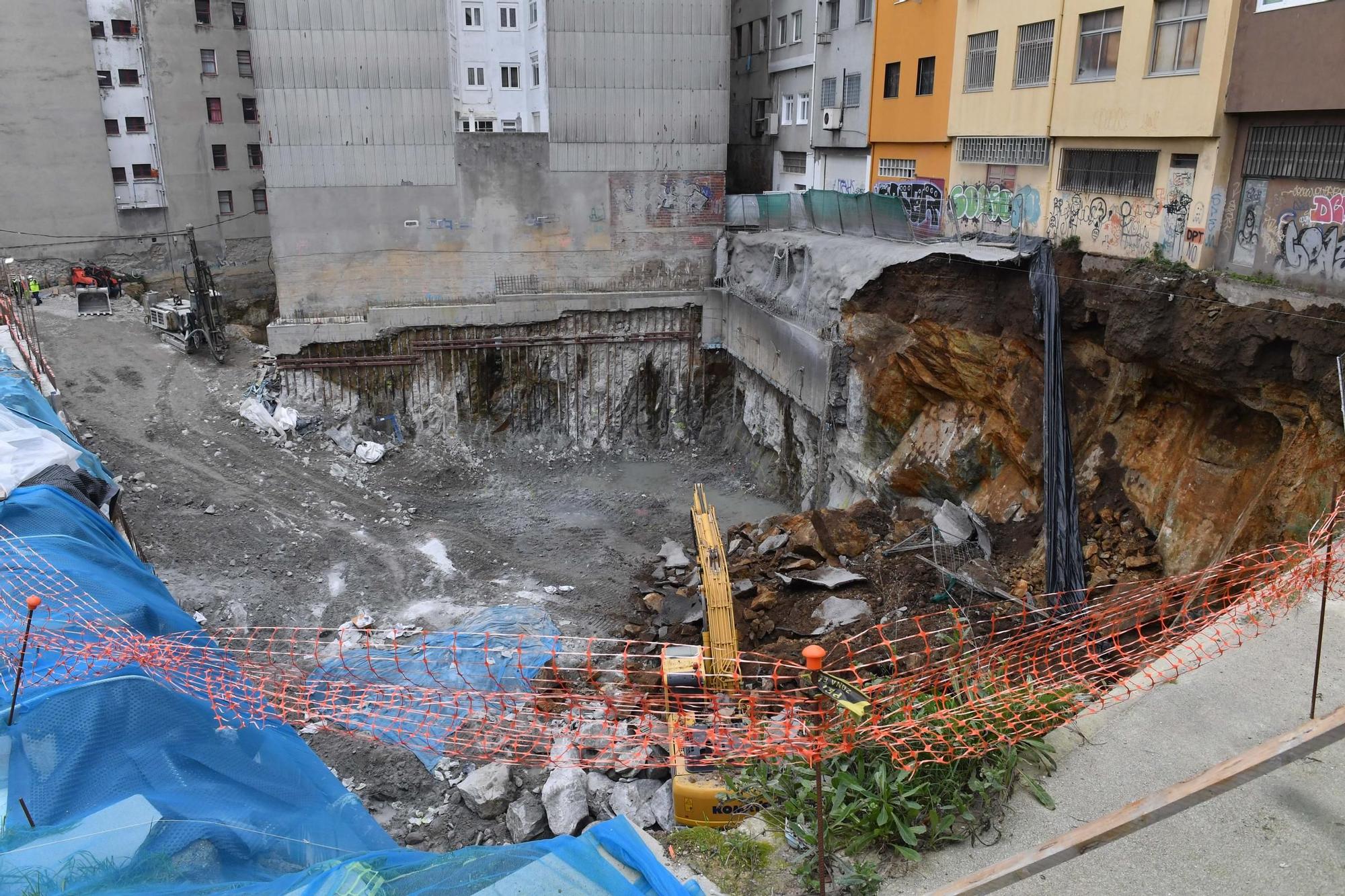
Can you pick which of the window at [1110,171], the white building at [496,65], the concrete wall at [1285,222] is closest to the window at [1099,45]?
the window at [1110,171]

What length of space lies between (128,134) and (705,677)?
34574 millimetres

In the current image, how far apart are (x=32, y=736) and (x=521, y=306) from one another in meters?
17.5

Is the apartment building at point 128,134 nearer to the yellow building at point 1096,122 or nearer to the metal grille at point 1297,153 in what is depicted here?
the yellow building at point 1096,122

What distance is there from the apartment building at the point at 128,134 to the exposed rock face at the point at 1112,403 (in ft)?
77.0

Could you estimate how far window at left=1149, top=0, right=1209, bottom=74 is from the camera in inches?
499

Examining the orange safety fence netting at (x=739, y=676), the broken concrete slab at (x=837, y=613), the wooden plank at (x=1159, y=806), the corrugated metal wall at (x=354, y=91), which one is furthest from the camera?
the corrugated metal wall at (x=354, y=91)

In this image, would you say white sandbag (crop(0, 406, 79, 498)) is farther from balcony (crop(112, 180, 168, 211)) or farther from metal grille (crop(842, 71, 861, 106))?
balcony (crop(112, 180, 168, 211))

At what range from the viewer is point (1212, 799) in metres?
4.98

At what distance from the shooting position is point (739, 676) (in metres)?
7.14

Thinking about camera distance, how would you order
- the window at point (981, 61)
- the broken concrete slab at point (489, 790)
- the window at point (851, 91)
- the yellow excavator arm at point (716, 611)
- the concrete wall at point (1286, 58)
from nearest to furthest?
the broken concrete slab at point (489, 790) → the concrete wall at point (1286, 58) → the yellow excavator arm at point (716, 611) → the window at point (981, 61) → the window at point (851, 91)

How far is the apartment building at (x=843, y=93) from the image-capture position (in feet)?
72.6

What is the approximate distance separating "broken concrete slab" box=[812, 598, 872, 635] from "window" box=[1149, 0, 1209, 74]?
9.02m

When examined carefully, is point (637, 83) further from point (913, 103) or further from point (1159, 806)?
point (1159, 806)

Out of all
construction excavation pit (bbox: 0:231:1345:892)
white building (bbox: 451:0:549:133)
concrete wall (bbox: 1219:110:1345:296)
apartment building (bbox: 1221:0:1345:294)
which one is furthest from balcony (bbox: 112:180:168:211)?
concrete wall (bbox: 1219:110:1345:296)
